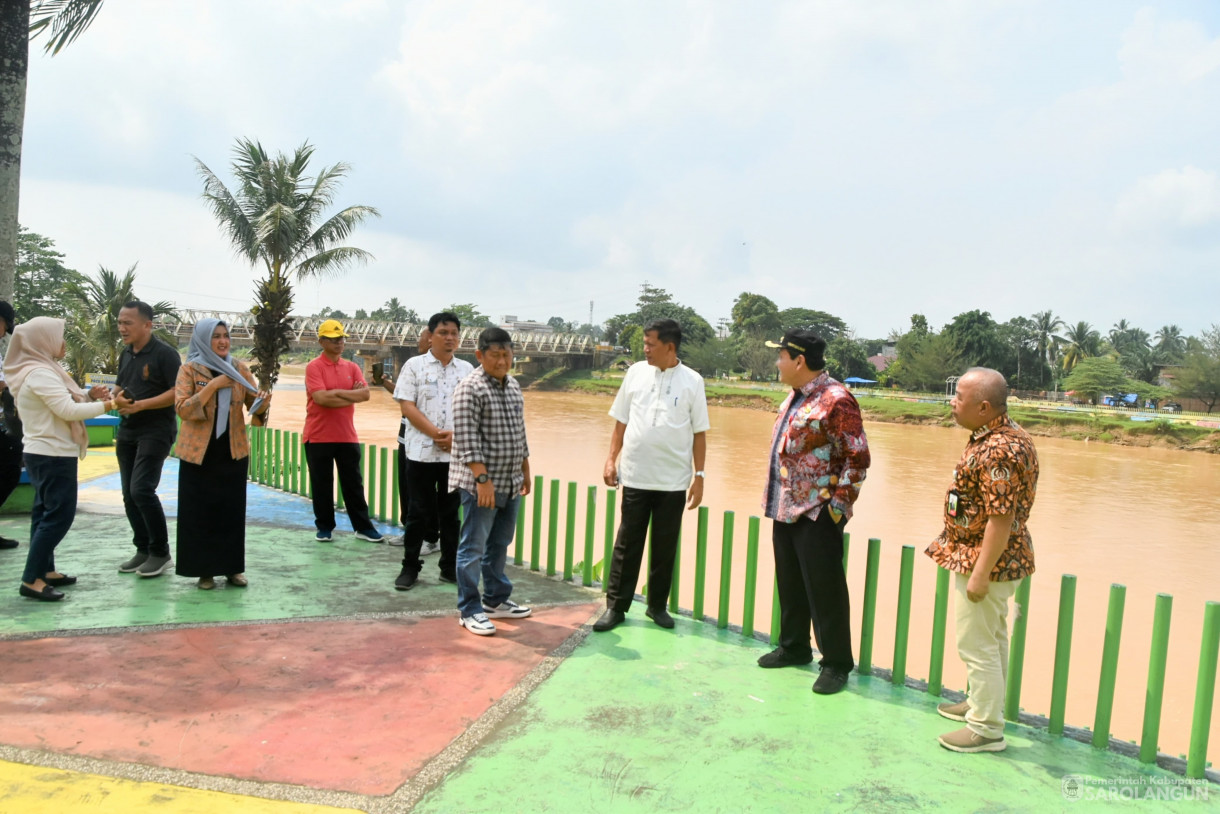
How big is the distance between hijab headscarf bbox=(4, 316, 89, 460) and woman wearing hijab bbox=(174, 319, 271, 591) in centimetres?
53

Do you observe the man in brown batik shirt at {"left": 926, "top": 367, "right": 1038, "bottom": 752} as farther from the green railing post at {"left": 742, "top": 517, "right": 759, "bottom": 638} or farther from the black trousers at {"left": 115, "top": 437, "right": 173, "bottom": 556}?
the black trousers at {"left": 115, "top": 437, "right": 173, "bottom": 556}

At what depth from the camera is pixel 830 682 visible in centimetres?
357

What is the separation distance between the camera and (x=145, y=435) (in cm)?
468

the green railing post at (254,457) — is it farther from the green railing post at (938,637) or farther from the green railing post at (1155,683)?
the green railing post at (1155,683)

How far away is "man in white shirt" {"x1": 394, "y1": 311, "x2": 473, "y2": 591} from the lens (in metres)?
4.84

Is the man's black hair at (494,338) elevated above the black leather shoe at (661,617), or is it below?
above

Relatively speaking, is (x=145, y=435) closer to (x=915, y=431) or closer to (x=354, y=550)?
(x=354, y=550)

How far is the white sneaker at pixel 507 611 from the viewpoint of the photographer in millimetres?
4371

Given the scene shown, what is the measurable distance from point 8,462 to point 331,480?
202cm

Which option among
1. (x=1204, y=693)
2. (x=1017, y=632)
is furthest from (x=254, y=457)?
(x=1204, y=693)

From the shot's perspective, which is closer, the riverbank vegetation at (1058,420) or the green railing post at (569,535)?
the green railing post at (569,535)

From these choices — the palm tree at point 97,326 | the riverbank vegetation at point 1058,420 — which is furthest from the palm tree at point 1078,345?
the palm tree at point 97,326

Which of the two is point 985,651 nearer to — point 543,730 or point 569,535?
point 543,730

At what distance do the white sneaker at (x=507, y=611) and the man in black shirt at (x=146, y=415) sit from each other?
6.63 ft
